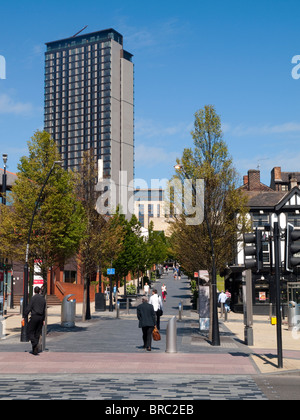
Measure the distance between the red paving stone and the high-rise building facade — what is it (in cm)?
14185

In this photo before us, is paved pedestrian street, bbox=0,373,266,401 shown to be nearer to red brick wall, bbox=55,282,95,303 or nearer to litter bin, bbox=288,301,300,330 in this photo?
litter bin, bbox=288,301,300,330

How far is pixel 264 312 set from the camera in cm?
4066

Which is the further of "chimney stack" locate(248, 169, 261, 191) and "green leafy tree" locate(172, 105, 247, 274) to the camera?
"chimney stack" locate(248, 169, 261, 191)

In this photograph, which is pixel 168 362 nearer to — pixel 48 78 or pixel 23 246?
pixel 23 246

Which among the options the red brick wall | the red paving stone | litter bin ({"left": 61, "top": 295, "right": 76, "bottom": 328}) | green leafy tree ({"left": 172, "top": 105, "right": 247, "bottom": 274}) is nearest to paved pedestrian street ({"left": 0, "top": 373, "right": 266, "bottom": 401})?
the red paving stone

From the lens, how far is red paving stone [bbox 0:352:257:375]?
43.7ft

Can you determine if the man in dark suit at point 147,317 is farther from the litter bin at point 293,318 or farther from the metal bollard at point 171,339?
A: the litter bin at point 293,318

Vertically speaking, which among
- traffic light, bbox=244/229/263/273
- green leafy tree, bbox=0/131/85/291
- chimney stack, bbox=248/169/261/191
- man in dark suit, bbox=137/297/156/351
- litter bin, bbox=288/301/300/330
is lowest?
litter bin, bbox=288/301/300/330

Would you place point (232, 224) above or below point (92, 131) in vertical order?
below

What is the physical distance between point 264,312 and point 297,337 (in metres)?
17.4

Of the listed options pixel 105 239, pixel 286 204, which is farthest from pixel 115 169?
pixel 105 239

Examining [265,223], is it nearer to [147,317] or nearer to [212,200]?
[212,200]

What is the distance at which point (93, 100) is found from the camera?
16312cm
